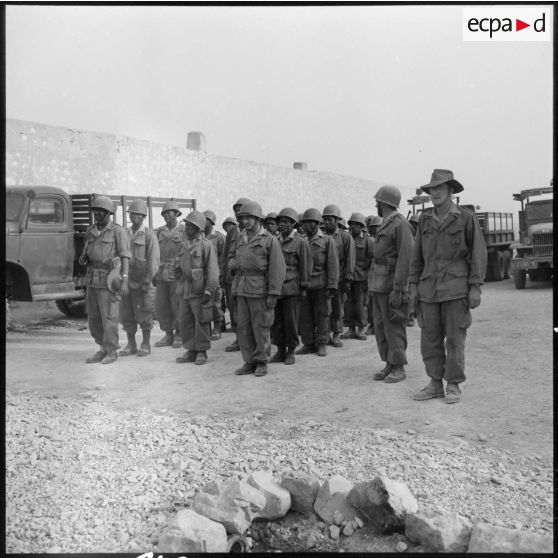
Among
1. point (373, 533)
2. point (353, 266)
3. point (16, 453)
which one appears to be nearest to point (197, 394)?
point (16, 453)

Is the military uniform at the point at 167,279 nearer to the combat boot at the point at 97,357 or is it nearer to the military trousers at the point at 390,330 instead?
the combat boot at the point at 97,357

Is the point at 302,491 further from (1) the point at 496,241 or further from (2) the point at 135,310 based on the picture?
(1) the point at 496,241

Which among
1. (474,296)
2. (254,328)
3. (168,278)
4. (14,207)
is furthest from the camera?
(14,207)

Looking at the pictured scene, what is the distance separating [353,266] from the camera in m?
8.11

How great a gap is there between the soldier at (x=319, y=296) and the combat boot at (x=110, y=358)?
2033mm

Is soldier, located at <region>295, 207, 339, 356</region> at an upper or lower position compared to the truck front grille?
lower

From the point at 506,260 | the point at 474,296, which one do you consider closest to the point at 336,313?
the point at 474,296

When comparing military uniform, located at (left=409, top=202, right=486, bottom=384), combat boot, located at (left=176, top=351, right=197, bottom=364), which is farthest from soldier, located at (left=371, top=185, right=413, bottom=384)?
combat boot, located at (left=176, top=351, right=197, bottom=364)

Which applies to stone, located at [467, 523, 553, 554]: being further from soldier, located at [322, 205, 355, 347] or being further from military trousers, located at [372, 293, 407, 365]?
soldier, located at [322, 205, 355, 347]

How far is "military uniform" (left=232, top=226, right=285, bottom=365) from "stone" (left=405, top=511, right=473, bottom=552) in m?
3.46

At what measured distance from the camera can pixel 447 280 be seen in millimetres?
4840

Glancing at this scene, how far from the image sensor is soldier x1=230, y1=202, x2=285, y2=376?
6.11 metres

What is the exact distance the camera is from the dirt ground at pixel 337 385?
4.34 metres

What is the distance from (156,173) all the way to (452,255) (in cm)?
902
